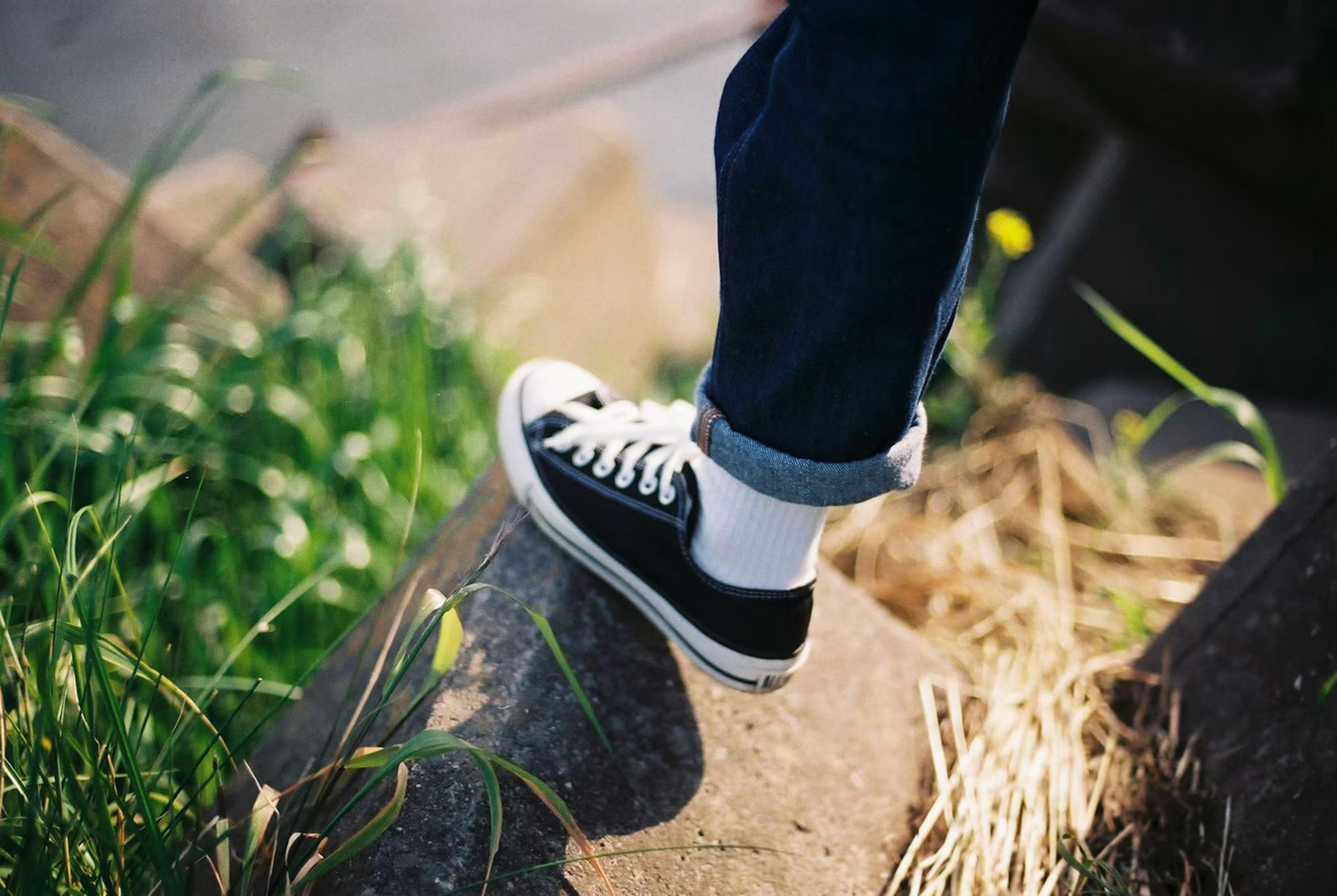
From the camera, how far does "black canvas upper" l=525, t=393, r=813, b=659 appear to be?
3.22 ft

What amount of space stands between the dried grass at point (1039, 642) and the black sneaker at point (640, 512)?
0.91ft

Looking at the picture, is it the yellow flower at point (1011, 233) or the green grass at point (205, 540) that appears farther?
the yellow flower at point (1011, 233)

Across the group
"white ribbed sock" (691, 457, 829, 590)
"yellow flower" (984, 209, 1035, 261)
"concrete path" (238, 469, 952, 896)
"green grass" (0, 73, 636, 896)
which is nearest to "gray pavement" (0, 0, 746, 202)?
"green grass" (0, 73, 636, 896)

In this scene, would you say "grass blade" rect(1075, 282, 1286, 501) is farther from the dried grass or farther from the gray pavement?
the gray pavement

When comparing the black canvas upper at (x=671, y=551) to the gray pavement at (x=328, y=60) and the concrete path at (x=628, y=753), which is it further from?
the gray pavement at (x=328, y=60)

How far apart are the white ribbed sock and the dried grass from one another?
0.32 meters

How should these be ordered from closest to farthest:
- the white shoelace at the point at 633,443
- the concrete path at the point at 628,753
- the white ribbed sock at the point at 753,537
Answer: the concrete path at the point at 628,753 < the white ribbed sock at the point at 753,537 < the white shoelace at the point at 633,443

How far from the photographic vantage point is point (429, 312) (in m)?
1.91

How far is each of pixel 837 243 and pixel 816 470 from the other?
225mm

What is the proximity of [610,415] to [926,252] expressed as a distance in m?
0.49

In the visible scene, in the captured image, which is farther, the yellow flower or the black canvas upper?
the yellow flower

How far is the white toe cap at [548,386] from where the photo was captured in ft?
3.81

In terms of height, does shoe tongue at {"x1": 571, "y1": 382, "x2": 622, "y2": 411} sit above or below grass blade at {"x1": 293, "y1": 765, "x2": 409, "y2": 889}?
above

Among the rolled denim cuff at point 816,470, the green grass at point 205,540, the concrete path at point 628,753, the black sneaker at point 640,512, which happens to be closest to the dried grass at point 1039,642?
the concrete path at point 628,753
